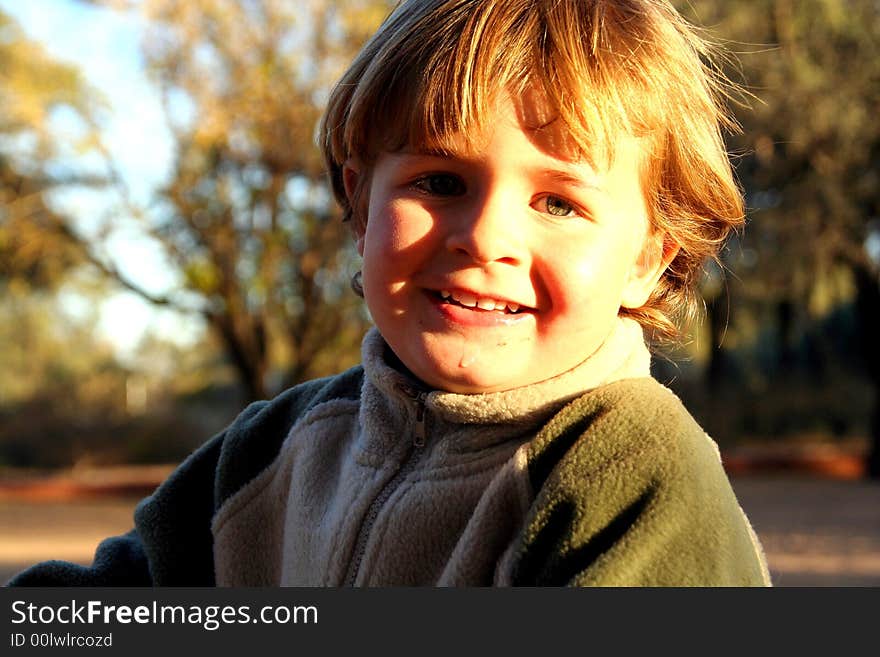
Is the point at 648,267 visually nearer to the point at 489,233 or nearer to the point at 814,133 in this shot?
the point at 489,233

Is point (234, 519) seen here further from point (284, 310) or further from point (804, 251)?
point (804, 251)

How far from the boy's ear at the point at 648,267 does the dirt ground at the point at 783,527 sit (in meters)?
5.88

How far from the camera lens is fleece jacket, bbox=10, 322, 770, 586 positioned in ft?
3.66

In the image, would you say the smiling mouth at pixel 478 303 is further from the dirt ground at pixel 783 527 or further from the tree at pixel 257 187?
the tree at pixel 257 187

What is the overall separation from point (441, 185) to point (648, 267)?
371mm

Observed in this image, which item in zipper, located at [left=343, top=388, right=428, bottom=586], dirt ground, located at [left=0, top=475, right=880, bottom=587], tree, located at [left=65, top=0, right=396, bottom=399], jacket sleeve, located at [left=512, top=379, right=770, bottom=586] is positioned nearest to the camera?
jacket sleeve, located at [left=512, top=379, right=770, bottom=586]

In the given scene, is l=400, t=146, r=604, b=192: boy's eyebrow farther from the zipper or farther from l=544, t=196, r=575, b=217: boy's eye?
the zipper

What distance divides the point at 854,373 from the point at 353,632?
23.1 metres

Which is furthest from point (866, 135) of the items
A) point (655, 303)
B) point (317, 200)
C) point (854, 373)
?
point (655, 303)

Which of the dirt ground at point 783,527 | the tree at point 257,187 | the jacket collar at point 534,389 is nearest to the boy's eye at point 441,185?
the jacket collar at point 534,389

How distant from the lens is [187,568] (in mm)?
1635

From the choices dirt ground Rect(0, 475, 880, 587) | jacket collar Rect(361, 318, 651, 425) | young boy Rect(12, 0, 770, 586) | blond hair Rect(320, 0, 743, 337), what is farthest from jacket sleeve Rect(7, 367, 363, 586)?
dirt ground Rect(0, 475, 880, 587)

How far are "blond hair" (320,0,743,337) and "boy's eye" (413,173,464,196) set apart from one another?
43 mm

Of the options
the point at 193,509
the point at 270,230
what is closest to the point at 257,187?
the point at 270,230
